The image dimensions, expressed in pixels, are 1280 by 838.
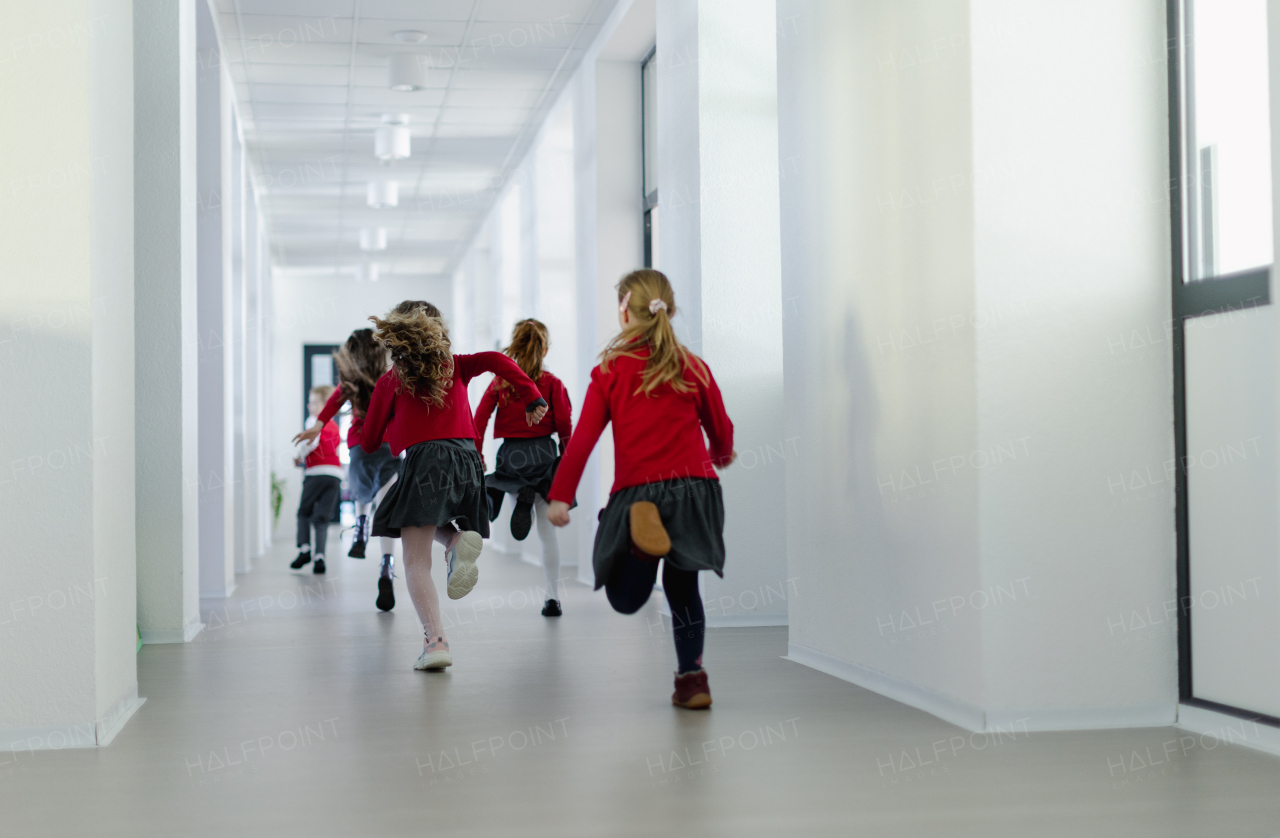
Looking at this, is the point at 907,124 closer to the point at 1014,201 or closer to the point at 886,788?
the point at 1014,201

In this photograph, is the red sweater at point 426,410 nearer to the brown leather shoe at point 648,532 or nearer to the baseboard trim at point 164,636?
the brown leather shoe at point 648,532

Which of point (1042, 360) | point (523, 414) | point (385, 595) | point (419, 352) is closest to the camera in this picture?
point (1042, 360)

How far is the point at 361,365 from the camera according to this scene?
6207 mm

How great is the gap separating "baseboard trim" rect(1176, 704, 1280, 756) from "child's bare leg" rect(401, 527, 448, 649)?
236 centimetres

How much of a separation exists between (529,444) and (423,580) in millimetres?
1593

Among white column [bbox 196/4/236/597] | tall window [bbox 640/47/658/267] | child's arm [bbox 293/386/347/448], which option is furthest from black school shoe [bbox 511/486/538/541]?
tall window [bbox 640/47/658/267]

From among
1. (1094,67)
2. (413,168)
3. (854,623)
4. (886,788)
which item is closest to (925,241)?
(1094,67)

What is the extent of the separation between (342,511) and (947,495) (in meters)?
13.8

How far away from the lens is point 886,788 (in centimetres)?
255

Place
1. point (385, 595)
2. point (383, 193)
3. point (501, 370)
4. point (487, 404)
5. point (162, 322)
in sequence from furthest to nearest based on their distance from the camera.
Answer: point (383, 193) → point (385, 595) → point (487, 404) → point (162, 322) → point (501, 370)

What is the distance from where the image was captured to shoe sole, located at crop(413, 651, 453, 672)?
4141 millimetres

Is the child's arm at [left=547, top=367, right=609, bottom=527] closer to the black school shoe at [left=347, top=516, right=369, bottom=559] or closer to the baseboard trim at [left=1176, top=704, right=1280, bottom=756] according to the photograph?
the baseboard trim at [left=1176, top=704, right=1280, bottom=756]

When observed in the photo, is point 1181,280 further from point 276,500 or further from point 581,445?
point 276,500

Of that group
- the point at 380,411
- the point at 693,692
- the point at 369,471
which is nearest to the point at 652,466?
the point at 693,692
